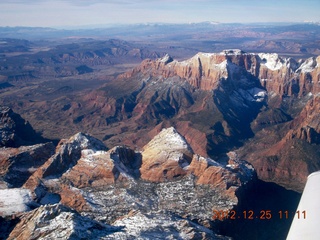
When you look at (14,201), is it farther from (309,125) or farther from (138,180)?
(309,125)

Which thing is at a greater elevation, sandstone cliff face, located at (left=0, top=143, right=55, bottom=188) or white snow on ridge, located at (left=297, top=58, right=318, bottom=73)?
white snow on ridge, located at (left=297, top=58, right=318, bottom=73)

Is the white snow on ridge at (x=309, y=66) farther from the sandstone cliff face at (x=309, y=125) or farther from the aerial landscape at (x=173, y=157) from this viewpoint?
the sandstone cliff face at (x=309, y=125)

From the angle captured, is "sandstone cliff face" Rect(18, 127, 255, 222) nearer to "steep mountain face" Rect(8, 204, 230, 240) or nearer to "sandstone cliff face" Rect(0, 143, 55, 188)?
"sandstone cliff face" Rect(0, 143, 55, 188)

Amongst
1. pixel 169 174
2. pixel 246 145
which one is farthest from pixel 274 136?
pixel 169 174

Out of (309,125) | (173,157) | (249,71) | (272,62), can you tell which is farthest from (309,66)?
(173,157)

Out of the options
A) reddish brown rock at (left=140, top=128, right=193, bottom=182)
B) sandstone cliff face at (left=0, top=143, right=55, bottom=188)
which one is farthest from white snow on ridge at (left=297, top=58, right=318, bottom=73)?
sandstone cliff face at (left=0, top=143, right=55, bottom=188)

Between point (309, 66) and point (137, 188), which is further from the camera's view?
point (309, 66)

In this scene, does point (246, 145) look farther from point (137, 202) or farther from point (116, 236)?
point (116, 236)
